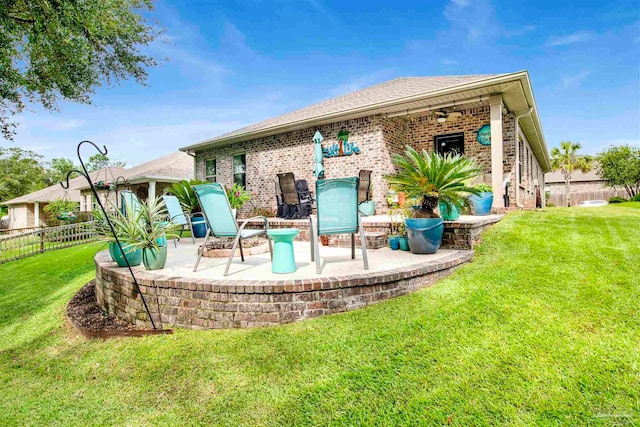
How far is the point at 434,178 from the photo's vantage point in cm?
408

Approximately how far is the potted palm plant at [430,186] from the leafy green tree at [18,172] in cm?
4330

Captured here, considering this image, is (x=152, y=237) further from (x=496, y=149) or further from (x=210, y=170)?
(x=210, y=170)

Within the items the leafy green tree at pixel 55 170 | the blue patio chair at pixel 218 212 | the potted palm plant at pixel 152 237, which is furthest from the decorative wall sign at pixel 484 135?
the leafy green tree at pixel 55 170

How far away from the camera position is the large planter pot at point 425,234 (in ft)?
13.6

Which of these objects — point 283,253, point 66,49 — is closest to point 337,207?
point 283,253

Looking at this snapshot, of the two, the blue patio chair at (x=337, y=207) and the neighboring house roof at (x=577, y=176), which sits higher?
the neighboring house roof at (x=577, y=176)

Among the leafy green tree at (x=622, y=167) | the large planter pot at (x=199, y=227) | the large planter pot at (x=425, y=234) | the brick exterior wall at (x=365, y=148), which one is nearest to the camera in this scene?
the large planter pot at (x=425, y=234)

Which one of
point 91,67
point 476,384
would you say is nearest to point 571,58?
point 476,384

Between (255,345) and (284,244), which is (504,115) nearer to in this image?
(284,244)

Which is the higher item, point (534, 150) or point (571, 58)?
point (571, 58)

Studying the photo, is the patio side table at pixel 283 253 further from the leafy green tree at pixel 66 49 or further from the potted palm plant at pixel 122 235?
the leafy green tree at pixel 66 49

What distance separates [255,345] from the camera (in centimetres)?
246

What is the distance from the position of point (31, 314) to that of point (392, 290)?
4.88 m

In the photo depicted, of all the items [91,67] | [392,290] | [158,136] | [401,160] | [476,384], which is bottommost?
[476,384]
